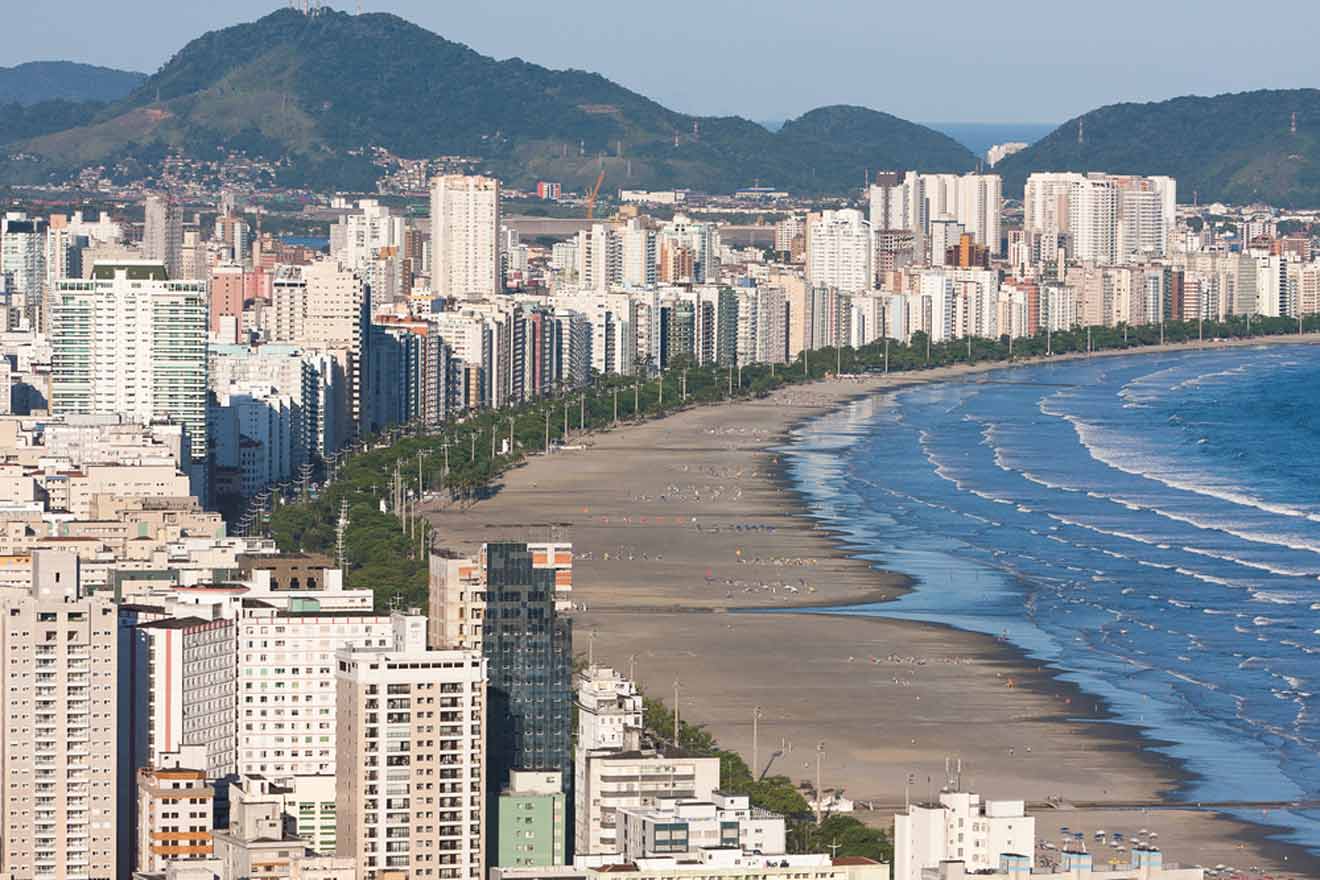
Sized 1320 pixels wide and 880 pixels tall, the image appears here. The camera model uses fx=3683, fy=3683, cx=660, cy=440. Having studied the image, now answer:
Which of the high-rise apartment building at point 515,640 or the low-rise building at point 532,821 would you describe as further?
the high-rise apartment building at point 515,640

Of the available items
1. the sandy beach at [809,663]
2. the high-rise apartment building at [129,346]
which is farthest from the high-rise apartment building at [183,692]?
the high-rise apartment building at [129,346]

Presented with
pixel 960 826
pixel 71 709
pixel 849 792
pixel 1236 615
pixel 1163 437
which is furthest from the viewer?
pixel 1163 437

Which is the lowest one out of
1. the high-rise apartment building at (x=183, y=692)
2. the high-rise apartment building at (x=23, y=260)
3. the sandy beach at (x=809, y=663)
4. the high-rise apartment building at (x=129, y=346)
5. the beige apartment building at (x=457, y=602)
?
the sandy beach at (x=809, y=663)

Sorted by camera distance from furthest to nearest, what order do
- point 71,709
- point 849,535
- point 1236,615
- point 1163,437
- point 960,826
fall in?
point 1163,437, point 849,535, point 1236,615, point 71,709, point 960,826

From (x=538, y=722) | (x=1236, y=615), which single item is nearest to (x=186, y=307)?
(x=1236, y=615)

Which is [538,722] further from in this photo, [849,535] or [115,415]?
[115,415]

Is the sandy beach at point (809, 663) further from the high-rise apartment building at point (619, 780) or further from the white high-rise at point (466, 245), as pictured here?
the white high-rise at point (466, 245)

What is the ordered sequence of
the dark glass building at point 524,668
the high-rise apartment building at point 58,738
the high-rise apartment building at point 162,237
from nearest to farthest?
the high-rise apartment building at point 58,738, the dark glass building at point 524,668, the high-rise apartment building at point 162,237
